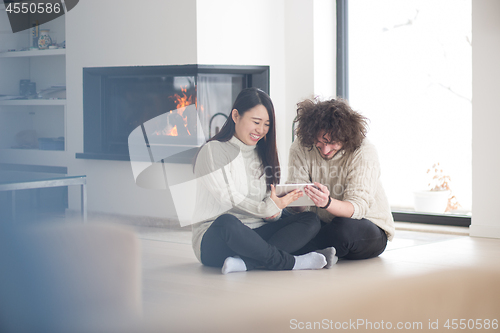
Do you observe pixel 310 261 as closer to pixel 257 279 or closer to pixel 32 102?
pixel 257 279

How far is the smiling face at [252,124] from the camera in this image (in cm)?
202

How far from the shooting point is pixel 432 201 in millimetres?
3527

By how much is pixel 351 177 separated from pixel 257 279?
579mm

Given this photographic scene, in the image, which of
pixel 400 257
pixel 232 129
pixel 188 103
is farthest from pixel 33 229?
pixel 188 103

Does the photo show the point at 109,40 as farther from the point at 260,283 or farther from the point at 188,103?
the point at 260,283

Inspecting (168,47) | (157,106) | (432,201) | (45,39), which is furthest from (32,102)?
(432,201)

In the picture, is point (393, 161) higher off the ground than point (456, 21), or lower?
lower

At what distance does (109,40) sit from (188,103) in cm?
77

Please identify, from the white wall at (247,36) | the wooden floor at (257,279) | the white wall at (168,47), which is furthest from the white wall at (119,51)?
the wooden floor at (257,279)

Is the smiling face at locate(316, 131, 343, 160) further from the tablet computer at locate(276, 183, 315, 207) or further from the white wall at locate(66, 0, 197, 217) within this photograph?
the white wall at locate(66, 0, 197, 217)

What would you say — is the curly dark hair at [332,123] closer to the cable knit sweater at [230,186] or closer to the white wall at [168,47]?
the cable knit sweater at [230,186]

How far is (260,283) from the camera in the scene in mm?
1862

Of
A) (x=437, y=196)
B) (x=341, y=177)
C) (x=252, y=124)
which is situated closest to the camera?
(x=252, y=124)

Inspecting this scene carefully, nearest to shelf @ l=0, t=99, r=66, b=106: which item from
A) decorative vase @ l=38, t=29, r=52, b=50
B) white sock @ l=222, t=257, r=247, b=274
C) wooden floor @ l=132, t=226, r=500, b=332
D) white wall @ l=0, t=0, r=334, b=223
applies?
white wall @ l=0, t=0, r=334, b=223
